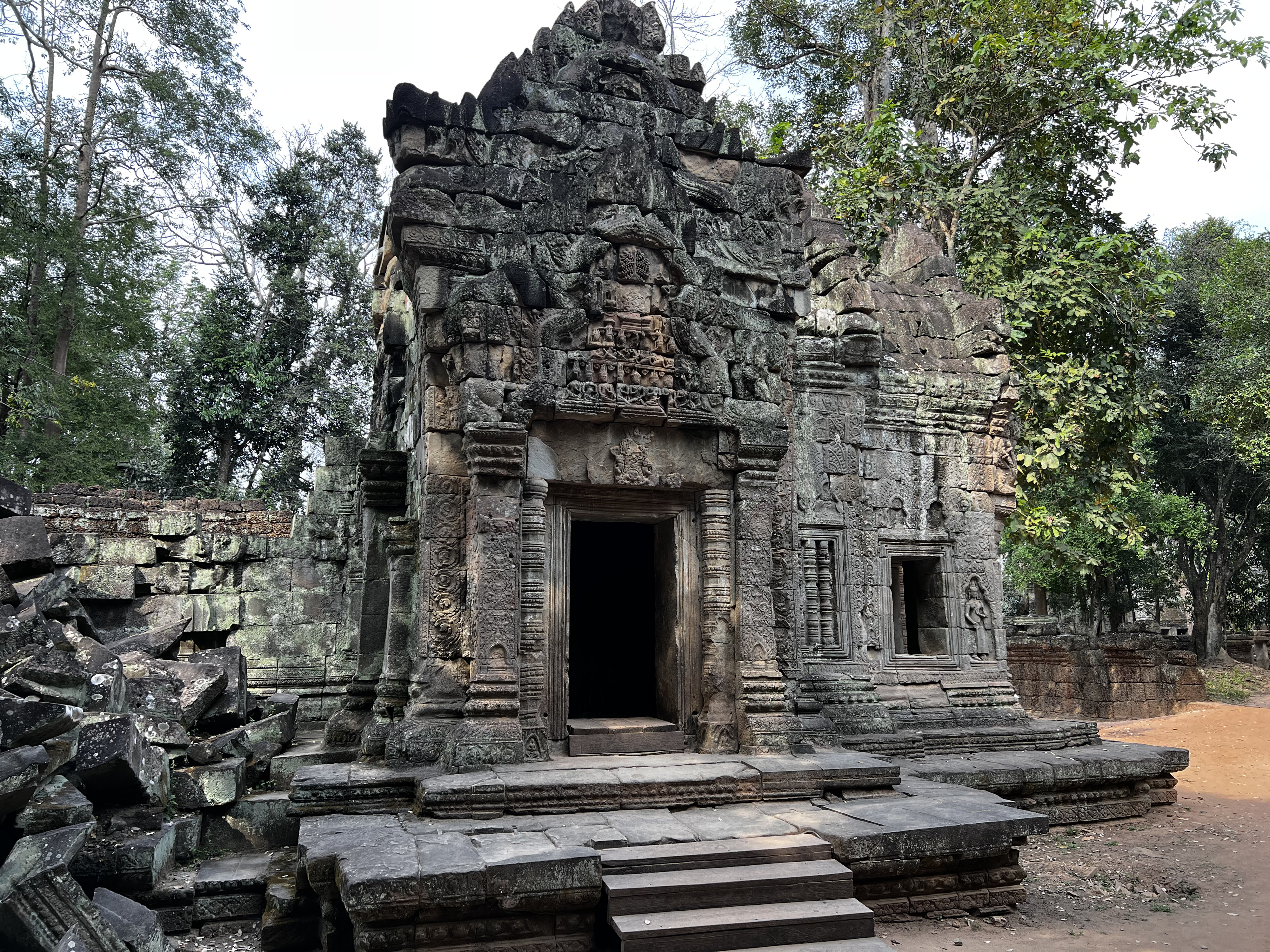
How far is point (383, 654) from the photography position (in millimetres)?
7227

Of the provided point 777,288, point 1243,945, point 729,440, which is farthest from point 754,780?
point 777,288

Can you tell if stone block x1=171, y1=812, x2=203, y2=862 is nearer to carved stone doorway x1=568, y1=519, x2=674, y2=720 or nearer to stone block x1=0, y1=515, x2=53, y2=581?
stone block x1=0, y1=515, x2=53, y2=581

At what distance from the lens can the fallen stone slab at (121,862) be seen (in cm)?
483

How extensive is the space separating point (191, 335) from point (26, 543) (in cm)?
1538

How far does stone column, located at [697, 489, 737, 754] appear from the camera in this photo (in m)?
6.57

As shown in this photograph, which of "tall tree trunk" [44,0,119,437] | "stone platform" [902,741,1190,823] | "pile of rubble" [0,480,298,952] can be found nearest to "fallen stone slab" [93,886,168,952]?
"pile of rubble" [0,480,298,952]

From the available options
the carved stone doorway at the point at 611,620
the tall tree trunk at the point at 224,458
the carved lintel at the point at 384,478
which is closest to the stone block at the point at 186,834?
the carved lintel at the point at 384,478

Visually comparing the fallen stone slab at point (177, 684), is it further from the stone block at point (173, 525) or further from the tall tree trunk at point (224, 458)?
the tall tree trunk at point (224, 458)

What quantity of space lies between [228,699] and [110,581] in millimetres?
4450

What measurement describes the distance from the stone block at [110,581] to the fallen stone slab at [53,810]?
20.2 feet

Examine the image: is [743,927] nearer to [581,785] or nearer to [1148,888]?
[581,785]

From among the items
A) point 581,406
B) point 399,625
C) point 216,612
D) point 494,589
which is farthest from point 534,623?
point 216,612

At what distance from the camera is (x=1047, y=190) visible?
15211 millimetres

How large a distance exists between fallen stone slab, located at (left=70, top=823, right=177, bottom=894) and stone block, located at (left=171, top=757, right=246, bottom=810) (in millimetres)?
653
